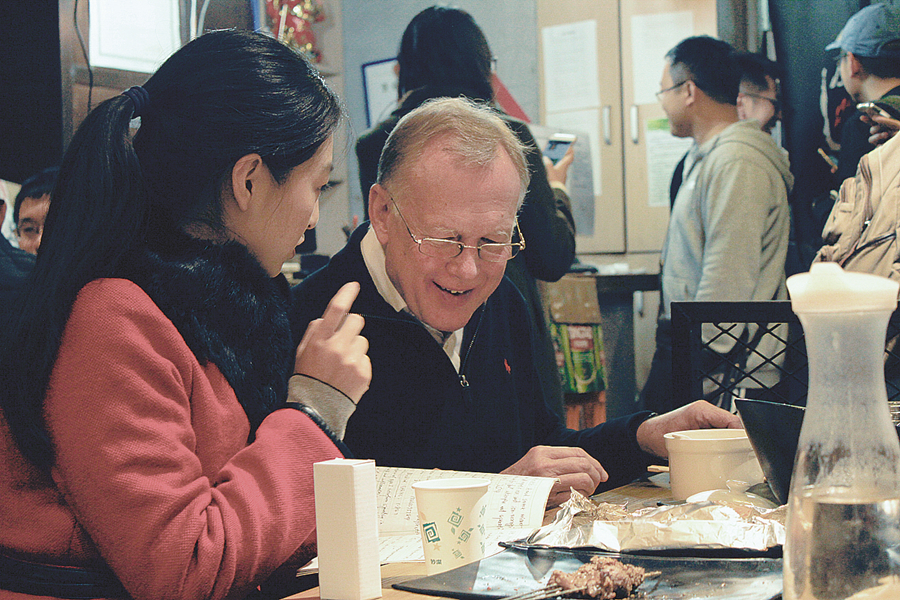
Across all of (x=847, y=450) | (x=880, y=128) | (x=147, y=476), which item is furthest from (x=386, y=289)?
(x=880, y=128)

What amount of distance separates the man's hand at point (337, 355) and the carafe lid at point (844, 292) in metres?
0.56

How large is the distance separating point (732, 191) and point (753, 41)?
146 centimetres

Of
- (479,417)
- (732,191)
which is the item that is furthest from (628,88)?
(479,417)

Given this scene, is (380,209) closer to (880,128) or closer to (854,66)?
(880,128)

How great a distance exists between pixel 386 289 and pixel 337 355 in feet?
1.70

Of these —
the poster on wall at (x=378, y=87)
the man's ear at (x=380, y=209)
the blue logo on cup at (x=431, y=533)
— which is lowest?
the blue logo on cup at (x=431, y=533)

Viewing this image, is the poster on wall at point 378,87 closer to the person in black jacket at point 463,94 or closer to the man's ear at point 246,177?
the person in black jacket at point 463,94

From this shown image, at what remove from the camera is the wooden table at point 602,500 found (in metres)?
0.75

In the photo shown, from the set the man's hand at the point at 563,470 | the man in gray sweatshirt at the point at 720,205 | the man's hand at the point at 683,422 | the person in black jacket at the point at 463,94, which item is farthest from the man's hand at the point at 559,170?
the man's hand at the point at 563,470

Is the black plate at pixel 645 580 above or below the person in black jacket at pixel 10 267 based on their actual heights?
below

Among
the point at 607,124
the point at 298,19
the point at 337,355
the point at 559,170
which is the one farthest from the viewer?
the point at 607,124

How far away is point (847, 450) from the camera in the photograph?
54 centimetres

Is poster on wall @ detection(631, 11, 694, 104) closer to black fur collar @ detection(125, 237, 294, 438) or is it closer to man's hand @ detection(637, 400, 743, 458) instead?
man's hand @ detection(637, 400, 743, 458)

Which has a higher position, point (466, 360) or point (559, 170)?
point (559, 170)
